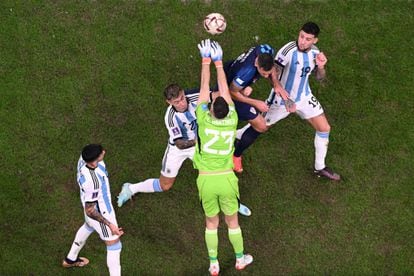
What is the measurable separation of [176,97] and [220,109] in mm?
703

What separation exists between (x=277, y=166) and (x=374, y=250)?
199 centimetres

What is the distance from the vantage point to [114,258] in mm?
8086

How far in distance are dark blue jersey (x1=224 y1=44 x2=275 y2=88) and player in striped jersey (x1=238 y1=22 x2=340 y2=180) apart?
0.42 metres

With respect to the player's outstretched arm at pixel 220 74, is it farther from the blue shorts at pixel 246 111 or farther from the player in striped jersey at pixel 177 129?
the blue shorts at pixel 246 111

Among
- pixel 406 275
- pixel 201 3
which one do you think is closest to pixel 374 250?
pixel 406 275

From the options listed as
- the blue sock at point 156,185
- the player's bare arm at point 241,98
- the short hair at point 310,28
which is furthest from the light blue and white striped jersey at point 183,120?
the short hair at point 310,28

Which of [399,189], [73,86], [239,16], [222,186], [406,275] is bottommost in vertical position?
[406,275]

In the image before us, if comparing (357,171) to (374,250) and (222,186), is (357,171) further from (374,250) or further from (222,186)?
(222,186)

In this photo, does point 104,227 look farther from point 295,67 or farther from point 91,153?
point 295,67

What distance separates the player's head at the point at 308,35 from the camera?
8012 mm

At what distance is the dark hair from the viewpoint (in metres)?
7.73

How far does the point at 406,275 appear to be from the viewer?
28.8ft

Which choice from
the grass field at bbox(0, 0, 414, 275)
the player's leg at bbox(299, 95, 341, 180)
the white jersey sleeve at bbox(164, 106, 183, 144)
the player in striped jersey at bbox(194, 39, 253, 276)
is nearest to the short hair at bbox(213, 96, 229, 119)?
the player in striped jersey at bbox(194, 39, 253, 276)

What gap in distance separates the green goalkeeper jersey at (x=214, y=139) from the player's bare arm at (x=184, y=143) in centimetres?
50
